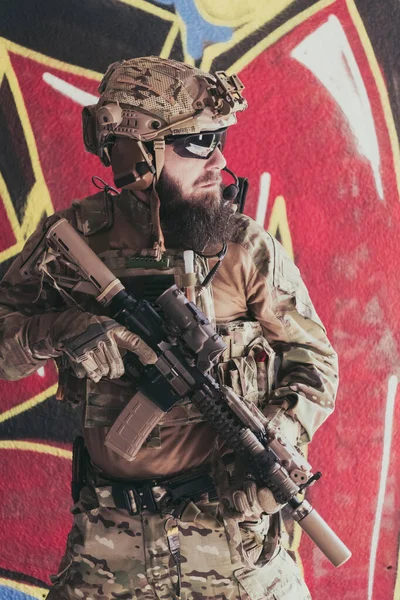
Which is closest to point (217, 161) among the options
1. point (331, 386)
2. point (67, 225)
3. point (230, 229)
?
point (230, 229)

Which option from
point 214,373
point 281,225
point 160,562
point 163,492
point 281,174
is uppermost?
point 281,174

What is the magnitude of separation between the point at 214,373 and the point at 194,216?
32 cm

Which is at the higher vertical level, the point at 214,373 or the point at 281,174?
the point at 281,174

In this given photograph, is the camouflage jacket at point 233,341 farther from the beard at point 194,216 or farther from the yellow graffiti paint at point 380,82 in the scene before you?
the yellow graffiti paint at point 380,82

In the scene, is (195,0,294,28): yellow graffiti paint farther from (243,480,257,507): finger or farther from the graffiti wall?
(243,480,257,507): finger

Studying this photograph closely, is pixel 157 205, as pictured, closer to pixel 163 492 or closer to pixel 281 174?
pixel 163 492

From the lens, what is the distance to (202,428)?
5.40ft

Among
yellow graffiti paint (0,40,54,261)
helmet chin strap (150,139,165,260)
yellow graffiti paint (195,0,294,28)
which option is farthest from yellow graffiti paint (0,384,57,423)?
yellow graffiti paint (195,0,294,28)

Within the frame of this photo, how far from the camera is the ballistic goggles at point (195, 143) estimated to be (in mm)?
1602

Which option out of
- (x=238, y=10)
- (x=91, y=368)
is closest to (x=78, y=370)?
(x=91, y=368)

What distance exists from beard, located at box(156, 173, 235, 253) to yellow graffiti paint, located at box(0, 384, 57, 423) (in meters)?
0.83

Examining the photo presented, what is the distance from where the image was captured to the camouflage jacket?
5.31 ft

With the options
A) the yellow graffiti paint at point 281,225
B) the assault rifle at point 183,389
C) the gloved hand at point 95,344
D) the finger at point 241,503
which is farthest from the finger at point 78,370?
the yellow graffiti paint at point 281,225

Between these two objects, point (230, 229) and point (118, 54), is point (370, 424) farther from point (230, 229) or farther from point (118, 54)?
point (118, 54)
